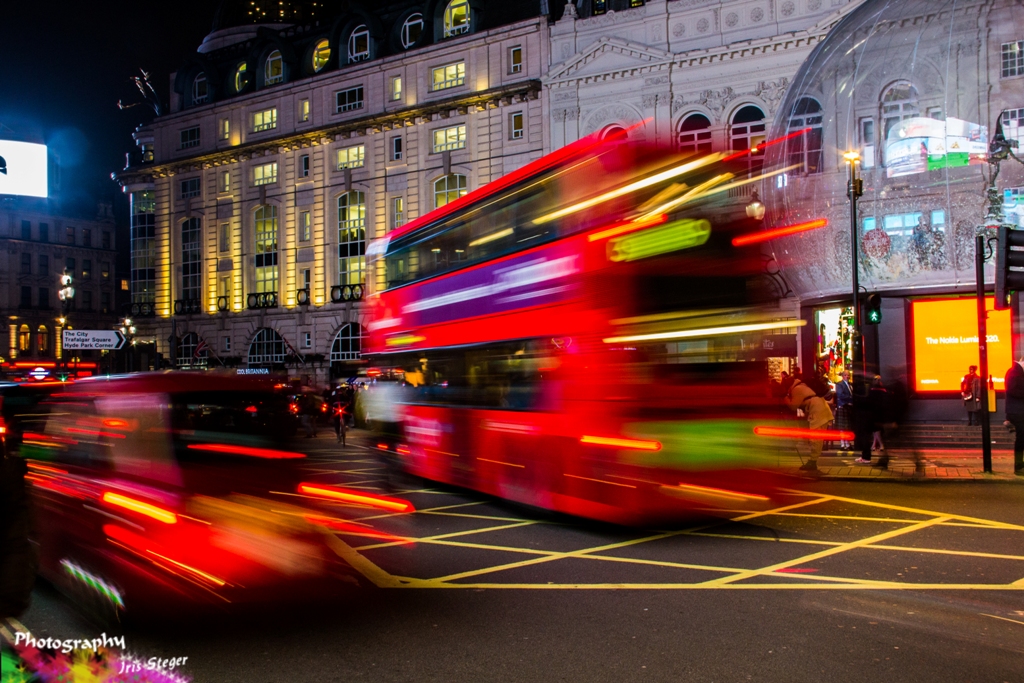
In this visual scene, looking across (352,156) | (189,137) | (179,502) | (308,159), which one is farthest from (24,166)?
(189,137)

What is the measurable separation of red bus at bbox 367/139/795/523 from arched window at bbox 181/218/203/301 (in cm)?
4480

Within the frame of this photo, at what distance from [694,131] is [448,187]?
13019 millimetres

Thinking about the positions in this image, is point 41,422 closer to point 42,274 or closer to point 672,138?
point 672,138

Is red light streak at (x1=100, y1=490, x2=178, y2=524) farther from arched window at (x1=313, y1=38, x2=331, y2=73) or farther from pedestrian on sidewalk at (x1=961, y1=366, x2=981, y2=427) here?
arched window at (x1=313, y1=38, x2=331, y2=73)

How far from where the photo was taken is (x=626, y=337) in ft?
26.9

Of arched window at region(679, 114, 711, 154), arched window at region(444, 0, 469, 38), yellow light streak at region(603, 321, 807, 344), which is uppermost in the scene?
arched window at region(444, 0, 469, 38)

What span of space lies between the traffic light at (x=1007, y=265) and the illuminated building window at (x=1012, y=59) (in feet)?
50.2

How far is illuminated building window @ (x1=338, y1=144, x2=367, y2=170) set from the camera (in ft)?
143

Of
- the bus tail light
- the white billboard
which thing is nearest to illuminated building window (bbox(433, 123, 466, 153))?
the white billboard

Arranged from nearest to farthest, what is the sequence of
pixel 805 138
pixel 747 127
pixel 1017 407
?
pixel 1017 407 < pixel 805 138 < pixel 747 127

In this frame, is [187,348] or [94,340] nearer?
[94,340]

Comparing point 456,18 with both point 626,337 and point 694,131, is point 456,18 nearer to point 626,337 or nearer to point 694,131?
point 694,131

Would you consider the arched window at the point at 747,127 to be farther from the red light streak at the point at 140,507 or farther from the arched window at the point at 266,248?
the red light streak at the point at 140,507

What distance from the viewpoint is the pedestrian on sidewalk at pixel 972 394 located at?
20953 millimetres
